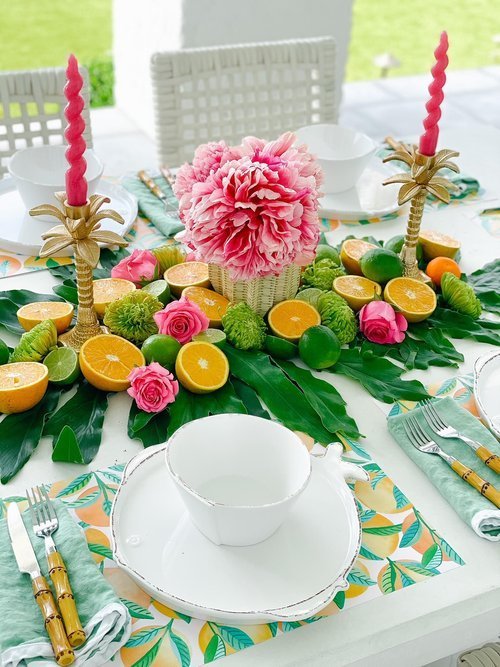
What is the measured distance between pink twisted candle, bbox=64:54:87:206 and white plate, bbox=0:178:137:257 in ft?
1.02

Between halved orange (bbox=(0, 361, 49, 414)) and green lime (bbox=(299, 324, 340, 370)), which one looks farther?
green lime (bbox=(299, 324, 340, 370))

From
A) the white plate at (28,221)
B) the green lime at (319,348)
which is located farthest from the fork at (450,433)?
the white plate at (28,221)

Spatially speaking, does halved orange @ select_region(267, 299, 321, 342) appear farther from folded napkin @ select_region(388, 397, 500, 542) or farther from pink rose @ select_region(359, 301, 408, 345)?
folded napkin @ select_region(388, 397, 500, 542)

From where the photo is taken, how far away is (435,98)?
1.21m

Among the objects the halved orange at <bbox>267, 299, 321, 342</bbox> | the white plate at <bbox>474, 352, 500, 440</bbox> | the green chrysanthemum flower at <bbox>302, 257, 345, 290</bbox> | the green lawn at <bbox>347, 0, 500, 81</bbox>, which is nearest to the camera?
the white plate at <bbox>474, 352, 500, 440</bbox>

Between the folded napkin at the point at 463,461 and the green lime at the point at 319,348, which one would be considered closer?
the folded napkin at the point at 463,461

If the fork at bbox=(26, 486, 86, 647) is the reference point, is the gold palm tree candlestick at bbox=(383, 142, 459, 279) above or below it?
above

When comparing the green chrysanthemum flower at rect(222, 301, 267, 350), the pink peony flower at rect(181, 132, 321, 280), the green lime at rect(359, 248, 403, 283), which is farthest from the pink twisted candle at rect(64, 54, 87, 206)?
the green lime at rect(359, 248, 403, 283)

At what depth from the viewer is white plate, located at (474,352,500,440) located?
1.03 m

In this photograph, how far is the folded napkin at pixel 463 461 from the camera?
0.86m

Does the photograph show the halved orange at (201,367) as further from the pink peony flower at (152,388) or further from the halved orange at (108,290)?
the halved orange at (108,290)

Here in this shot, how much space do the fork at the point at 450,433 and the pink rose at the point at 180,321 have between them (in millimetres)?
325

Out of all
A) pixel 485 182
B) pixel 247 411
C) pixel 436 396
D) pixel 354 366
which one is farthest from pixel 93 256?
pixel 485 182

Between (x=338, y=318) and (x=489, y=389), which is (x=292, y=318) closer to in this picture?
(x=338, y=318)
